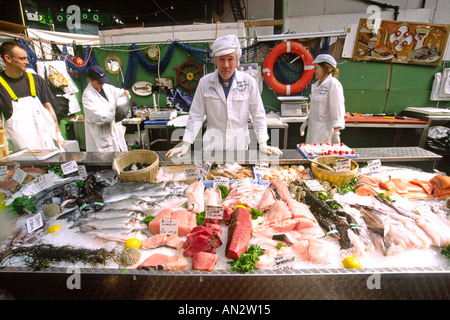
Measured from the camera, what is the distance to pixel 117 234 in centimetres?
185

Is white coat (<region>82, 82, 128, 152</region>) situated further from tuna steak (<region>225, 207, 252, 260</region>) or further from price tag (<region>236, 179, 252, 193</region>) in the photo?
tuna steak (<region>225, 207, 252, 260</region>)

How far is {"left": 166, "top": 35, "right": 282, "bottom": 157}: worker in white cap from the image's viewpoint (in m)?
3.14

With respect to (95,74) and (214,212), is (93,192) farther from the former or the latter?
(95,74)

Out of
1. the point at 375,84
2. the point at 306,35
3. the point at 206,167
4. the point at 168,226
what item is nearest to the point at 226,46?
the point at 206,167

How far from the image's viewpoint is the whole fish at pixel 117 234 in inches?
72.3

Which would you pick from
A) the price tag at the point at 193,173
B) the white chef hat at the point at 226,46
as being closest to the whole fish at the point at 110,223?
the price tag at the point at 193,173

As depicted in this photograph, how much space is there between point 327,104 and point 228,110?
2.07 m

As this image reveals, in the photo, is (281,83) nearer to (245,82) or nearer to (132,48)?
(245,82)

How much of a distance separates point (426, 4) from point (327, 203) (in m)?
14.5

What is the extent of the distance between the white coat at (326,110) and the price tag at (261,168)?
210cm

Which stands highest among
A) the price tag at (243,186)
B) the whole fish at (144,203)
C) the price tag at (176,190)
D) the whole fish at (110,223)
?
the price tag at (243,186)

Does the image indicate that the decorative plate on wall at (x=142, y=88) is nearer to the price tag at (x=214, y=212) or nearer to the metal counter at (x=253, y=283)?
the price tag at (x=214, y=212)

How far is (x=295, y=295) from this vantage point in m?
1.52

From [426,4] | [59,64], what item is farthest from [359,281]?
[426,4]
